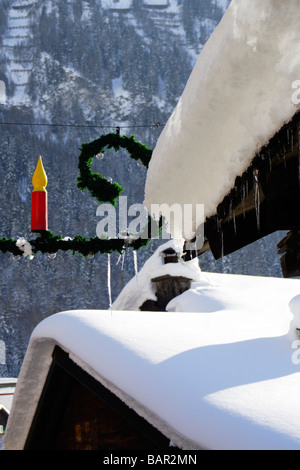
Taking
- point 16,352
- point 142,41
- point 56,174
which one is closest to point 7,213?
point 56,174

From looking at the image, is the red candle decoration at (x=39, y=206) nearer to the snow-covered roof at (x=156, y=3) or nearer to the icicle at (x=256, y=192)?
the icicle at (x=256, y=192)

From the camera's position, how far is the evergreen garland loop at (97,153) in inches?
168

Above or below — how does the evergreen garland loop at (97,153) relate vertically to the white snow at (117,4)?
below

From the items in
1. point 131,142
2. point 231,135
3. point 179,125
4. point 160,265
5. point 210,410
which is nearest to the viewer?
point 231,135

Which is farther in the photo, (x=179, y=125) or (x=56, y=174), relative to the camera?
(x=56, y=174)

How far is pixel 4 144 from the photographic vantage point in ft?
244

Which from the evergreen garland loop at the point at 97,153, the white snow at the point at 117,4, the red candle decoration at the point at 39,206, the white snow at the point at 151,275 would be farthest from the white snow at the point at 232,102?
the white snow at the point at 117,4

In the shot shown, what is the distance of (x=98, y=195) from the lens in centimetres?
428

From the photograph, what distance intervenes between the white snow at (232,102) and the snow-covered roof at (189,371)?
1327mm

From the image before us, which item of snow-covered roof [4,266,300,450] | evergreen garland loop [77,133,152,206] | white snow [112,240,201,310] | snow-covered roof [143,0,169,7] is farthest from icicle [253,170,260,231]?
snow-covered roof [143,0,169,7]

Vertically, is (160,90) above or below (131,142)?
above
